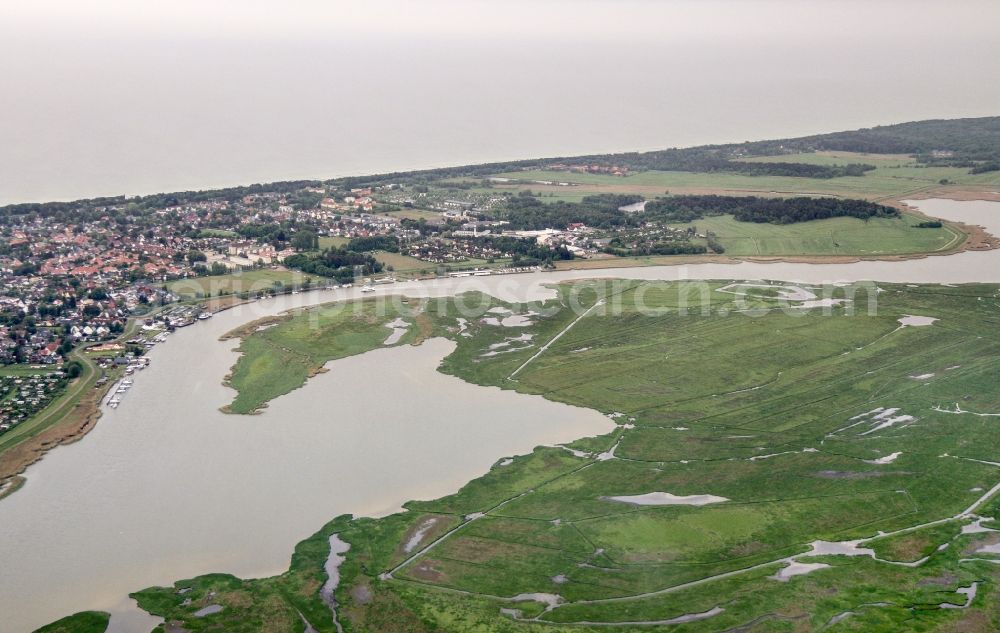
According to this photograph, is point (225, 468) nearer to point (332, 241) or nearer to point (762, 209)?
point (332, 241)

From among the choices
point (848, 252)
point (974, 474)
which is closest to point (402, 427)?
point (974, 474)

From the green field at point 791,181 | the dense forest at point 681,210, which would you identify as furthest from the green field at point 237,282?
the green field at point 791,181

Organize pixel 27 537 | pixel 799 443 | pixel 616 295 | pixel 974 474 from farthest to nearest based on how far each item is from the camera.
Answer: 1. pixel 616 295
2. pixel 799 443
3. pixel 974 474
4. pixel 27 537

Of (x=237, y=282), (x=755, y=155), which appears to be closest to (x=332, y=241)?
(x=237, y=282)

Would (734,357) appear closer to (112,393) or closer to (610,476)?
(610,476)

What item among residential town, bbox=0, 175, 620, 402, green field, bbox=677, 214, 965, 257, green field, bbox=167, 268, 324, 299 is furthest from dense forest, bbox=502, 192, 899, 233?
green field, bbox=167, 268, 324, 299

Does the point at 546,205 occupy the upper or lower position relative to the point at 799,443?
upper

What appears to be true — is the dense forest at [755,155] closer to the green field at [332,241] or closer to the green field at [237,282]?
the green field at [332,241]
